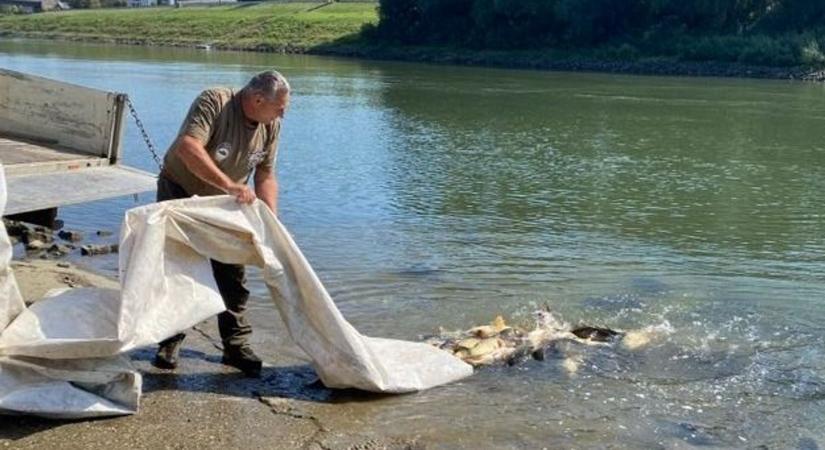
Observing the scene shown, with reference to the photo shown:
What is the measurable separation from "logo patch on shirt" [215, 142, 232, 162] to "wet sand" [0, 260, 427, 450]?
1.40 meters

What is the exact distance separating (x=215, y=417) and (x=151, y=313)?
720 mm

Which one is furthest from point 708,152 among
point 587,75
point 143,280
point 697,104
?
point 587,75

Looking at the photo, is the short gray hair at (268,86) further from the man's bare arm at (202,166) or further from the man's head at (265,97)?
the man's bare arm at (202,166)

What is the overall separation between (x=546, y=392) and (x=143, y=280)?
2738mm

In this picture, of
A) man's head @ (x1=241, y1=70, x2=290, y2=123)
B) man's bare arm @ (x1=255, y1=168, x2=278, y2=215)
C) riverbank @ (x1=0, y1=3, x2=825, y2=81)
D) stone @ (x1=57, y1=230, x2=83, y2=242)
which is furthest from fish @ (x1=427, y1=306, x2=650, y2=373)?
riverbank @ (x1=0, y1=3, x2=825, y2=81)

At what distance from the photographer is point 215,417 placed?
18.4 ft

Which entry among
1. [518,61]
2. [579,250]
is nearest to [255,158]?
[579,250]

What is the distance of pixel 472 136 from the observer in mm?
23344

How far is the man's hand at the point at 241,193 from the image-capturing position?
5.72m

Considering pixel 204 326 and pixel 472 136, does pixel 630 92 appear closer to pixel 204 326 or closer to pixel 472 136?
pixel 472 136

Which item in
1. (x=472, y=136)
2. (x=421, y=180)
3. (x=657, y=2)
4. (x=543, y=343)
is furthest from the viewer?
(x=657, y=2)

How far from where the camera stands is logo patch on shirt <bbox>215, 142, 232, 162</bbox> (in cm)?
588

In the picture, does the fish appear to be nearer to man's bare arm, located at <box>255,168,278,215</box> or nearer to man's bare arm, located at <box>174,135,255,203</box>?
man's bare arm, located at <box>255,168,278,215</box>

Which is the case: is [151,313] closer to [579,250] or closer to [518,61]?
[579,250]
